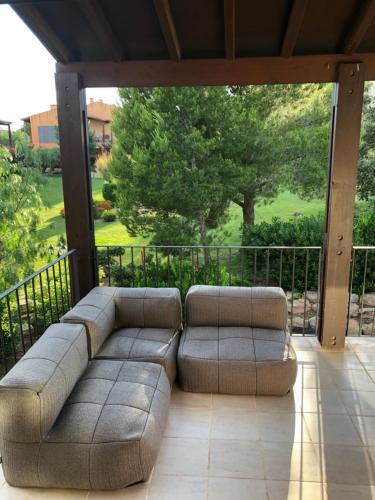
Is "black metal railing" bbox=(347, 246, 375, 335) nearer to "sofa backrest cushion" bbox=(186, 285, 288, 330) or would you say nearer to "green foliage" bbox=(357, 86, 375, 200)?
"green foliage" bbox=(357, 86, 375, 200)

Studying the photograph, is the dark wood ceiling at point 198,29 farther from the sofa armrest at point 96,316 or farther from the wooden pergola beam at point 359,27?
the sofa armrest at point 96,316

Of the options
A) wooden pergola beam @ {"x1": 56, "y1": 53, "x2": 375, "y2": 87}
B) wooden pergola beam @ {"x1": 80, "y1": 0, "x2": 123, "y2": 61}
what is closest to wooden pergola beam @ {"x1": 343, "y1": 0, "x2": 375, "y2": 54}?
wooden pergola beam @ {"x1": 56, "y1": 53, "x2": 375, "y2": 87}

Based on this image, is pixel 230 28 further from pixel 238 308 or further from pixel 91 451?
pixel 91 451

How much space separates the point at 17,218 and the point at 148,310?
12.0ft

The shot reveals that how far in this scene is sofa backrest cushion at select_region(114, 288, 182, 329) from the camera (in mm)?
3289

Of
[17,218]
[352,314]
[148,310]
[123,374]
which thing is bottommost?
[352,314]

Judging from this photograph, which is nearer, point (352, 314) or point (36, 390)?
point (36, 390)

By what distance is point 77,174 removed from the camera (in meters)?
3.56

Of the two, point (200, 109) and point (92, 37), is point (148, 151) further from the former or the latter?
point (92, 37)

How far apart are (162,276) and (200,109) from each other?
287 centimetres

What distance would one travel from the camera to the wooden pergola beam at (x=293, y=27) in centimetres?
269

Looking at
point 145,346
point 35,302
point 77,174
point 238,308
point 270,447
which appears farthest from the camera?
point 35,302

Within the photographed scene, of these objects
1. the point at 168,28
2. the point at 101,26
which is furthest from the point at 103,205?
the point at 168,28

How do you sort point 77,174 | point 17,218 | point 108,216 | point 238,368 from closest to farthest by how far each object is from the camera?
point 238,368
point 77,174
point 17,218
point 108,216
